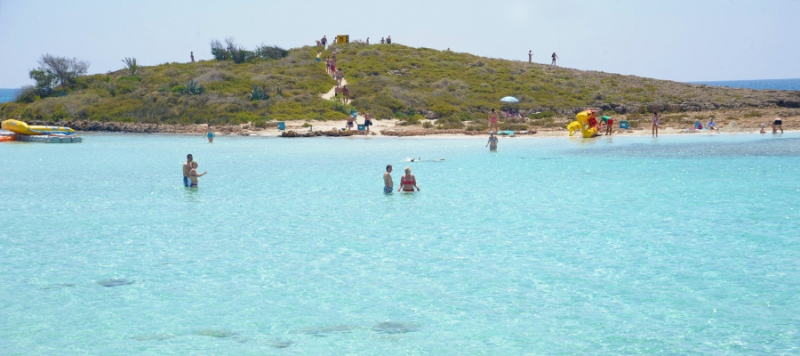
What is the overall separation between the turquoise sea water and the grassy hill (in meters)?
26.7

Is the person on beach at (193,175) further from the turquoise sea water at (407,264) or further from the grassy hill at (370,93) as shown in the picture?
the grassy hill at (370,93)

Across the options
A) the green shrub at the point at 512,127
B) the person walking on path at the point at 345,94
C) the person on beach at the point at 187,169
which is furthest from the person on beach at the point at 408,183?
the person walking on path at the point at 345,94

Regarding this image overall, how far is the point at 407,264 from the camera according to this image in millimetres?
12164

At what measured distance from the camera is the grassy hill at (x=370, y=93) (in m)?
52.8

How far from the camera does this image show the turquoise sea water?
28.9ft

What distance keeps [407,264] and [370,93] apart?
4655cm

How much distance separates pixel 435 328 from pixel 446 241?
194 inches

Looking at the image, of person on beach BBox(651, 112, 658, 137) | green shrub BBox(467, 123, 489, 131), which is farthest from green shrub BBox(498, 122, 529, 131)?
person on beach BBox(651, 112, 658, 137)

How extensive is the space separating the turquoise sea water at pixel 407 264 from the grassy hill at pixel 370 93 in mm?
26700

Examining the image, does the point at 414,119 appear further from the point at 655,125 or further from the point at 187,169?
the point at 187,169

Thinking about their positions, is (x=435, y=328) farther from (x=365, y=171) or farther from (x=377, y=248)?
(x=365, y=171)

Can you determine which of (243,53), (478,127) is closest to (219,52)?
(243,53)

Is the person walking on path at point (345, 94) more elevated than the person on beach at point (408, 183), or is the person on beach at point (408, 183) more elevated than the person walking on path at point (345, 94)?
the person walking on path at point (345, 94)

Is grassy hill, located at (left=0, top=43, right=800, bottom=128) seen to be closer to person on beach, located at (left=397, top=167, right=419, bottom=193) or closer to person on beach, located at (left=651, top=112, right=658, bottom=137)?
person on beach, located at (left=651, top=112, right=658, bottom=137)
